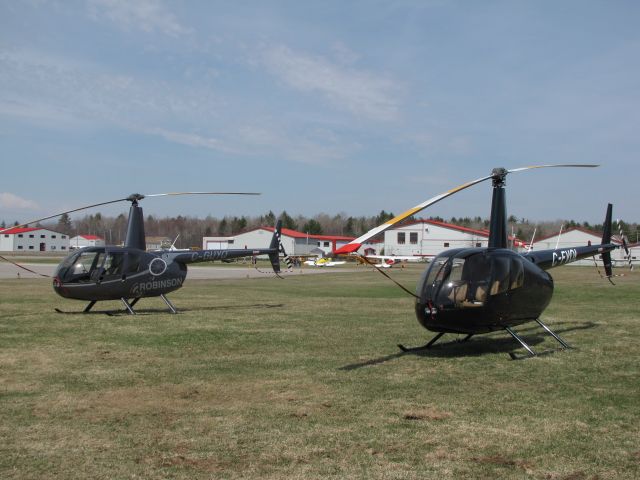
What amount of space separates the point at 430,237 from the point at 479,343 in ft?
256

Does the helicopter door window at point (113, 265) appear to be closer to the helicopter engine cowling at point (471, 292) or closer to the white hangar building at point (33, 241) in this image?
the helicopter engine cowling at point (471, 292)

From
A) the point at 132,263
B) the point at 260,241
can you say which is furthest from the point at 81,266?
the point at 260,241

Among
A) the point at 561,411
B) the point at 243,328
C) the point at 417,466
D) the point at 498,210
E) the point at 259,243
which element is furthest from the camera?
the point at 259,243

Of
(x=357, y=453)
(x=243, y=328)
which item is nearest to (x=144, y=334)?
(x=243, y=328)

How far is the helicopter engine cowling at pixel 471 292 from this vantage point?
1092 cm

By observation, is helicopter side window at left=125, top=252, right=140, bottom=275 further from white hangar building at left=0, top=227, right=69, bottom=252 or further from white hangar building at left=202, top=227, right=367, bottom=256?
white hangar building at left=0, top=227, right=69, bottom=252

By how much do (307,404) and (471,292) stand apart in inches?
162

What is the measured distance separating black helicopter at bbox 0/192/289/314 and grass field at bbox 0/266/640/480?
1.91 meters

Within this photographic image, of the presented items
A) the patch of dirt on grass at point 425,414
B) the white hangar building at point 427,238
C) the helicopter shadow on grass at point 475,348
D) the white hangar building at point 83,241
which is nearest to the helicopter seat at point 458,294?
the helicopter shadow on grass at point 475,348

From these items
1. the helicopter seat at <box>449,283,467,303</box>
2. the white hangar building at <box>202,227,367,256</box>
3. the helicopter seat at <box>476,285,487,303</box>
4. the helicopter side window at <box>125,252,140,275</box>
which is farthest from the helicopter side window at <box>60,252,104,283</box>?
the white hangar building at <box>202,227,367,256</box>

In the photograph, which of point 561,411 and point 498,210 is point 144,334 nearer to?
point 498,210

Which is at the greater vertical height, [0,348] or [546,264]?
[546,264]

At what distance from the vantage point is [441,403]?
8.30 m

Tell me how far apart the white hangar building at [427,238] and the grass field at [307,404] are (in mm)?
70724
